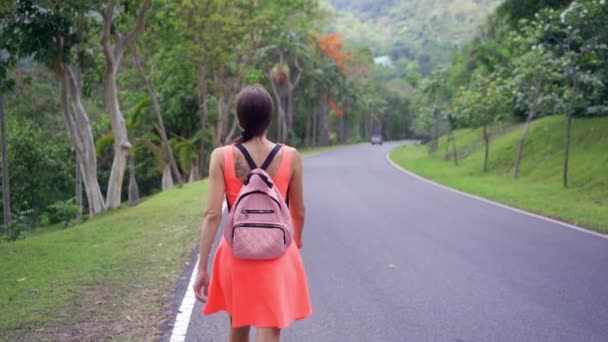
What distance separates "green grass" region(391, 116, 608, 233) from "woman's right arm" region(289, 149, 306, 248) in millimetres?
A: 9583

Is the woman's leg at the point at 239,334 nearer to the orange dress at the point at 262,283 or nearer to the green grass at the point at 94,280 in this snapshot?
the orange dress at the point at 262,283

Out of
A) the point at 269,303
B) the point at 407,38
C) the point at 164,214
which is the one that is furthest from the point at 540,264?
the point at 407,38

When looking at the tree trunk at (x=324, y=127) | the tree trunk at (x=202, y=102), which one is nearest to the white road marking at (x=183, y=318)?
the tree trunk at (x=202, y=102)

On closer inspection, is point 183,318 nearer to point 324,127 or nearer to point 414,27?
point 324,127

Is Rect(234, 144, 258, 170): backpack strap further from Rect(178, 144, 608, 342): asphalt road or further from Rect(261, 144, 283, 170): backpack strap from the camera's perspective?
Rect(178, 144, 608, 342): asphalt road

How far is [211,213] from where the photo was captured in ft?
11.0

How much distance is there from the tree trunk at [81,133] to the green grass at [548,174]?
10451mm

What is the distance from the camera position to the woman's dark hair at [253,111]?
3285 millimetres

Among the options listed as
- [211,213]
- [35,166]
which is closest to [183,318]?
[211,213]

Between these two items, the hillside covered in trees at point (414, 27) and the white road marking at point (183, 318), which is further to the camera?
the hillside covered in trees at point (414, 27)

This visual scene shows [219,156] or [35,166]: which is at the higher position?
[219,156]

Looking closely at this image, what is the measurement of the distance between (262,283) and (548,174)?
20.3 metres

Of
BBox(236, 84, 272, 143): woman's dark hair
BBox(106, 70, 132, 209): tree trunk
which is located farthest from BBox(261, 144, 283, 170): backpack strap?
BBox(106, 70, 132, 209): tree trunk

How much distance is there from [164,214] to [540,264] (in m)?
7.95
